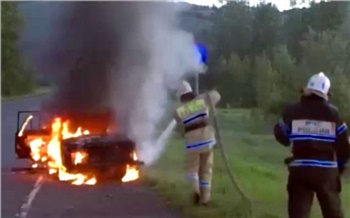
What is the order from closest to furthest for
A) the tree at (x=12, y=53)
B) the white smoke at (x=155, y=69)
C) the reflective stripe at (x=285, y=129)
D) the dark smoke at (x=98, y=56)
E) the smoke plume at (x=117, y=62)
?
the reflective stripe at (x=285, y=129) < the white smoke at (x=155, y=69) < the smoke plume at (x=117, y=62) < the dark smoke at (x=98, y=56) < the tree at (x=12, y=53)

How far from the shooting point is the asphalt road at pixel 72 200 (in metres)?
9.82

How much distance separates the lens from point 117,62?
50.3ft

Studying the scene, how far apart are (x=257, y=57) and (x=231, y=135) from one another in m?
1.47

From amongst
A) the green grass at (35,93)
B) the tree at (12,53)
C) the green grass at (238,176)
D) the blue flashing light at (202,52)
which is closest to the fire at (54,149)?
the green grass at (238,176)

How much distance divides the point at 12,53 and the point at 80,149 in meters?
4.28

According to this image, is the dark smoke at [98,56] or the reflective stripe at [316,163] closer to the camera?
the reflective stripe at [316,163]

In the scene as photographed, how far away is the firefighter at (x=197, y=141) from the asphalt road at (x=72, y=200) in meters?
0.43

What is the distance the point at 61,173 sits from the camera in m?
13.0

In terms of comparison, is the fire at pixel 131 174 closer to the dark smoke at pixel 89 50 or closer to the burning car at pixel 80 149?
the burning car at pixel 80 149

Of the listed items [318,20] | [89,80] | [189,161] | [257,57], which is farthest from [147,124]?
[189,161]

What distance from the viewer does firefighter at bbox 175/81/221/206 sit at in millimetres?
9906

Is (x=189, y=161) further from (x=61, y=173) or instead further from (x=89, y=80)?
(x=89, y=80)

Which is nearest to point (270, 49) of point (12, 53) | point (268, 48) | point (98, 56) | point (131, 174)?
point (268, 48)

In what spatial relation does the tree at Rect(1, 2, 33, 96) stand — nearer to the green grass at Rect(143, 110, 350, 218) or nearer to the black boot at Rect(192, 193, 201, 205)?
the green grass at Rect(143, 110, 350, 218)
